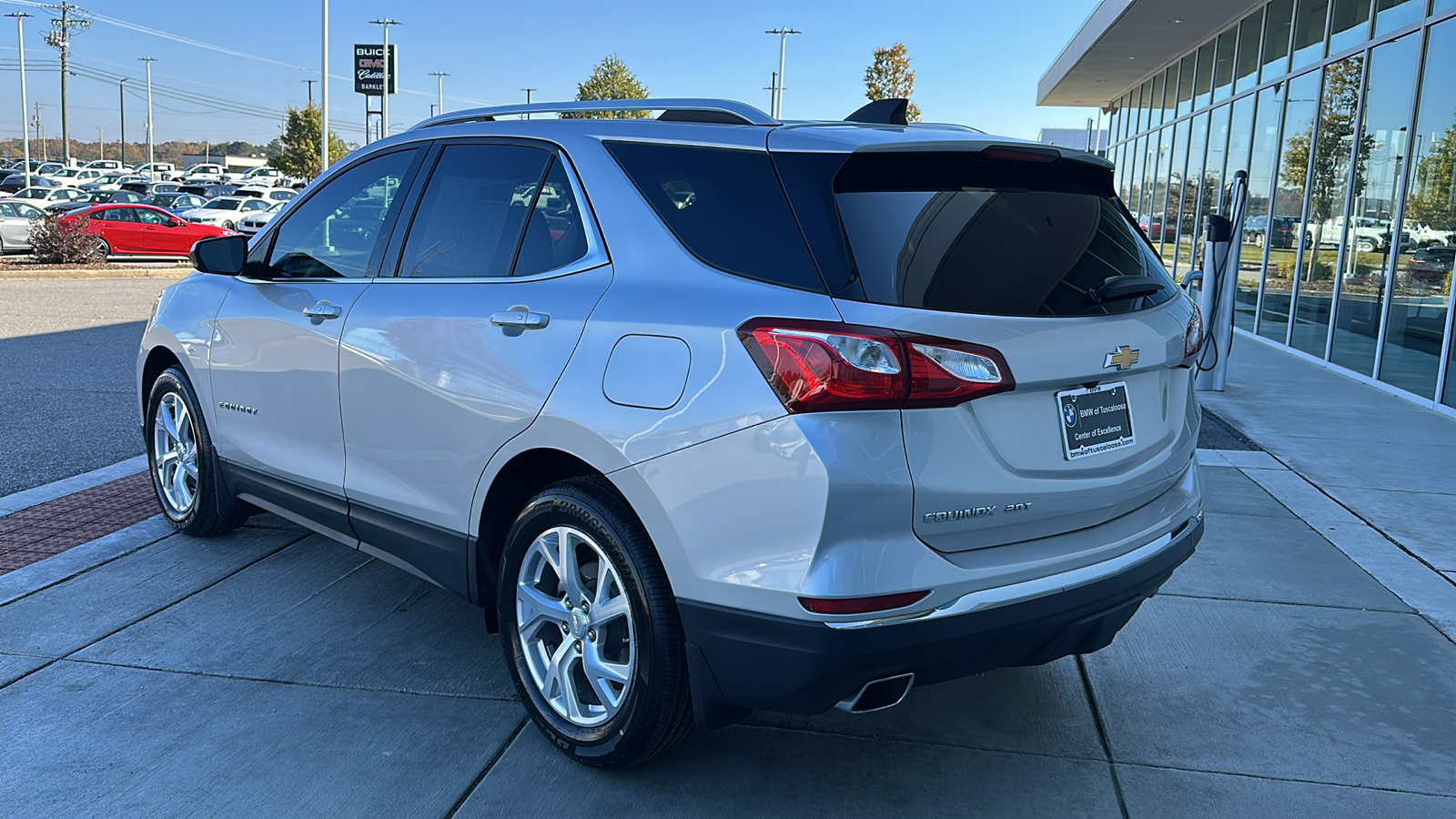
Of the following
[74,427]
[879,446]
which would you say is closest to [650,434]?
[879,446]

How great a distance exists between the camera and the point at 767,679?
2.66m

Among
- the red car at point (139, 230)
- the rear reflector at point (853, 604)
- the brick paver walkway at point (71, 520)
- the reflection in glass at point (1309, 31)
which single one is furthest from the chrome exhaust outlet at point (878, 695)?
the red car at point (139, 230)

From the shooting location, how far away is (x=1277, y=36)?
14.8 metres

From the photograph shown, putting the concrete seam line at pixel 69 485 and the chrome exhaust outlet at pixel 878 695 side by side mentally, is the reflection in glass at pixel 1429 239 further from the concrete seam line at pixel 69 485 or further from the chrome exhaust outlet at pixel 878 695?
the concrete seam line at pixel 69 485

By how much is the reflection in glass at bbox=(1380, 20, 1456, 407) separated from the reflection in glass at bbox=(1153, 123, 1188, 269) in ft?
32.6

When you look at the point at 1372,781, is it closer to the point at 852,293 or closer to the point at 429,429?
the point at 852,293

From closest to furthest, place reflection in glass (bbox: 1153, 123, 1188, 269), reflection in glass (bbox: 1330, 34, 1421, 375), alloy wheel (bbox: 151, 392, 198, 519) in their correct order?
1. alloy wheel (bbox: 151, 392, 198, 519)
2. reflection in glass (bbox: 1330, 34, 1421, 375)
3. reflection in glass (bbox: 1153, 123, 1188, 269)

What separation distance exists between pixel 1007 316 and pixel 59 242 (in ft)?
81.4

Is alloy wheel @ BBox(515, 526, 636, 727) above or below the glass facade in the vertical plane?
below

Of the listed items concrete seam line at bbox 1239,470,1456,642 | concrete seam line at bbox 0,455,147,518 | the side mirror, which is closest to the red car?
concrete seam line at bbox 0,455,147,518

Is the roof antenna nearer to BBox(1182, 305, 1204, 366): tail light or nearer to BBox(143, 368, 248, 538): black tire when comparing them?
BBox(1182, 305, 1204, 366): tail light

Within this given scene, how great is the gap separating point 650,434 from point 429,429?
1.04 m

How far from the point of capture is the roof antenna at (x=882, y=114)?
11.2ft

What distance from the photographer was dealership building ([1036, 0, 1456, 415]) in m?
9.96
